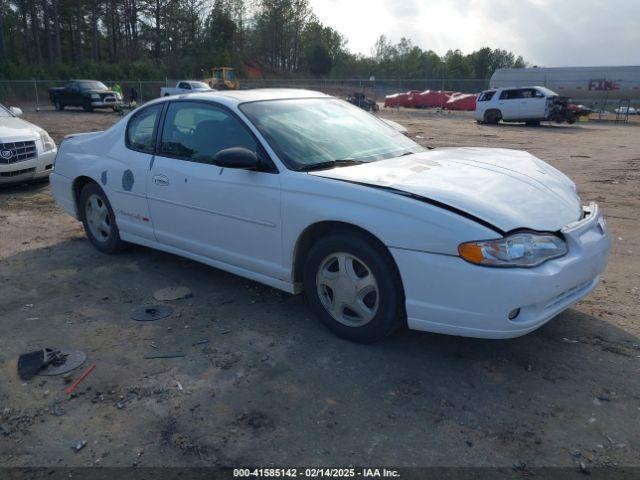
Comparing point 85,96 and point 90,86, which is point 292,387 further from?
point 90,86

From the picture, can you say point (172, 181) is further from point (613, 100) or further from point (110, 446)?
point (613, 100)

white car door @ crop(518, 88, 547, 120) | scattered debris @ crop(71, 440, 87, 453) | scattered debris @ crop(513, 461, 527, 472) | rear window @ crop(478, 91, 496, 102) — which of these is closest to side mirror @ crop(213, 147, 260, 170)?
scattered debris @ crop(71, 440, 87, 453)

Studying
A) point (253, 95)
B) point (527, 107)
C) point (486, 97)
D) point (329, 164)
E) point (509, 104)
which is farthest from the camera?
point (486, 97)

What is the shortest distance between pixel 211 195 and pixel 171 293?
3.21 feet

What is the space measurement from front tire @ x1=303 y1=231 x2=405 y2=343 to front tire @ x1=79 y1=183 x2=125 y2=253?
2599 mm

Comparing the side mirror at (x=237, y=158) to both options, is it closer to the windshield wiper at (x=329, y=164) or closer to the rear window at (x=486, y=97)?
the windshield wiper at (x=329, y=164)

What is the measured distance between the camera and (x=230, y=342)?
365cm

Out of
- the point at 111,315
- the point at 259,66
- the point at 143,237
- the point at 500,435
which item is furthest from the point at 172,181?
the point at 259,66

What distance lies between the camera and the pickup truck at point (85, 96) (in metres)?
30.0

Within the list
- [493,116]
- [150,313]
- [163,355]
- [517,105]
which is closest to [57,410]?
[163,355]

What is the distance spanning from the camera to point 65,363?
3.40 meters

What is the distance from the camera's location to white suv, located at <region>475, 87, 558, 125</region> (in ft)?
80.6

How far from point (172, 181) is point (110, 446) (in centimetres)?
237

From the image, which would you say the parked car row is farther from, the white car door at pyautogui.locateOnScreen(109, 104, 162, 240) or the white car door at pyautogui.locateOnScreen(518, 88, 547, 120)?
the white car door at pyautogui.locateOnScreen(109, 104, 162, 240)
